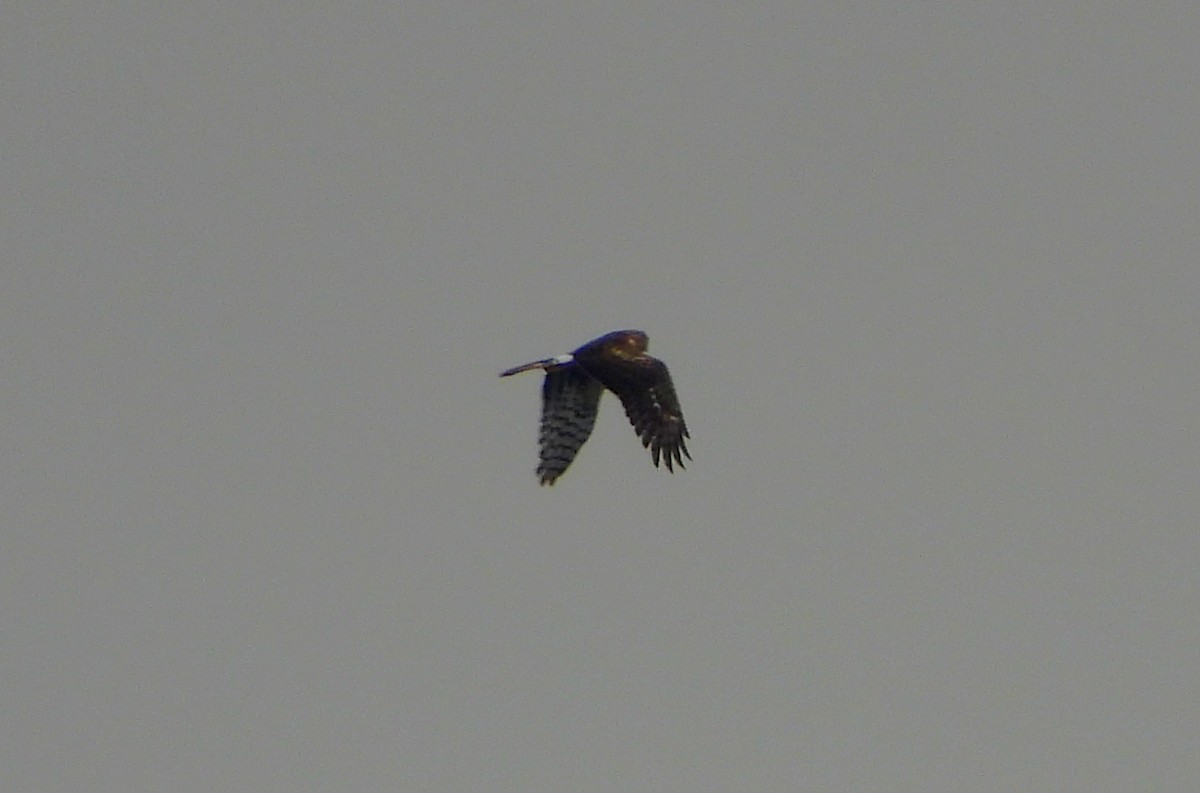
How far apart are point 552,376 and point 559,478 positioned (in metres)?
2.22

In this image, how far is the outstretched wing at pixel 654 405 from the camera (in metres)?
81.4

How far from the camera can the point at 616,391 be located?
8250 centimetres

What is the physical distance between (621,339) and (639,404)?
1361mm

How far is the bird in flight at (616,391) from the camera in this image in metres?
81.6

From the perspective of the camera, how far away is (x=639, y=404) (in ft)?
269

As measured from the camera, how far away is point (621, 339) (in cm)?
8188

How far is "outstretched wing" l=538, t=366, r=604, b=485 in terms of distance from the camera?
84.0 m

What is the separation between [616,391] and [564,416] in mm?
2168

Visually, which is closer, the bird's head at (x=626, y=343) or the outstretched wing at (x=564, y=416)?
the bird's head at (x=626, y=343)

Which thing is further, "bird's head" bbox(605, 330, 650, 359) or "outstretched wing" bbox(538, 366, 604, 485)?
"outstretched wing" bbox(538, 366, 604, 485)

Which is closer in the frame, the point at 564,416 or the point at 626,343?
the point at 626,343

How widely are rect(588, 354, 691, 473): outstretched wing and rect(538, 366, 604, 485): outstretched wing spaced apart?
1.99 meters

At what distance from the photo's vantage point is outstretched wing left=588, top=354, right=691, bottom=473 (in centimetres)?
8144

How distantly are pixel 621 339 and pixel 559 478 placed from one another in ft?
13.8
